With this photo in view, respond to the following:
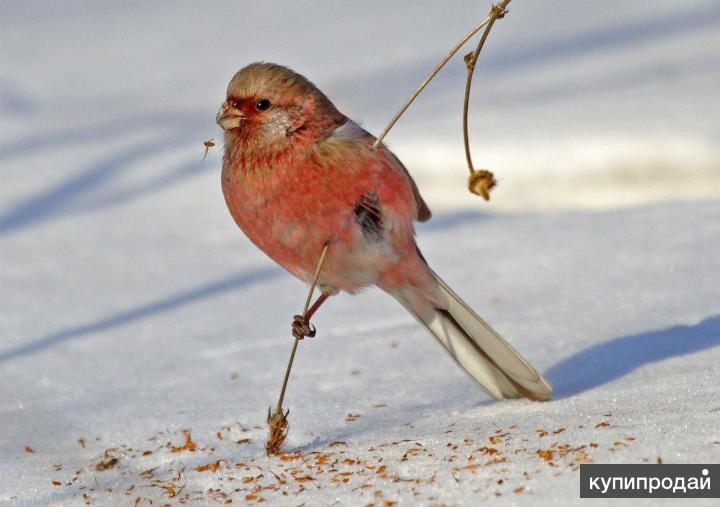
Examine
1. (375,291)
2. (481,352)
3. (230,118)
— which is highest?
(375,291)

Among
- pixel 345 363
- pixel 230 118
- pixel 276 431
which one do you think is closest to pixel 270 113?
pixel 230 118

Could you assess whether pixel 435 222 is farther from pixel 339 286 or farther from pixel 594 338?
pixel 339 286

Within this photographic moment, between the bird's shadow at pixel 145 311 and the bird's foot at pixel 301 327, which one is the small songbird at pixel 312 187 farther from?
the bird's shadow at pixel 145 311

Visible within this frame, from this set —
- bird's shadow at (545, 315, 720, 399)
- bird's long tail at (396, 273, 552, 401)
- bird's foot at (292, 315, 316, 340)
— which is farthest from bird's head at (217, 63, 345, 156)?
bird's shadow at (545, 315, 720, 399)

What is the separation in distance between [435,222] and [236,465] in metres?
3.31

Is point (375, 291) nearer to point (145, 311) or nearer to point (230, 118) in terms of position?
point (145, 311)

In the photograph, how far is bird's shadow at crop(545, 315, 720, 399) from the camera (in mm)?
3994

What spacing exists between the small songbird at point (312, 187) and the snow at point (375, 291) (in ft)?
1.73

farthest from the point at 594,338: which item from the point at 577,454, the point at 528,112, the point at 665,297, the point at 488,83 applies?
the point at 488,83

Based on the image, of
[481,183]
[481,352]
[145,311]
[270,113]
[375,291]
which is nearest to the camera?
[481,183]

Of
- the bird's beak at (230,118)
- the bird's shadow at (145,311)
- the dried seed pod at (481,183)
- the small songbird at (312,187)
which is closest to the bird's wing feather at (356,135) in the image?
the small songbird at (312,187)

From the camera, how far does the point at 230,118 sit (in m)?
3.57

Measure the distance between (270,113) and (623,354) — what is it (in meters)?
1.59

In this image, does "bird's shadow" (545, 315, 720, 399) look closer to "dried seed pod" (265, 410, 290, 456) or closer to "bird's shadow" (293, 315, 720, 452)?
"bird's shadow" (293, 315, 720, 452)
